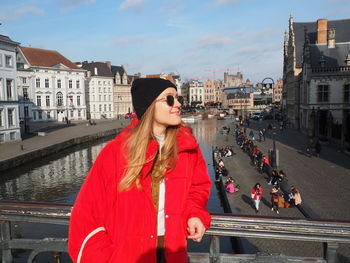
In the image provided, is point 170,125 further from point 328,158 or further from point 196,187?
point 328,158

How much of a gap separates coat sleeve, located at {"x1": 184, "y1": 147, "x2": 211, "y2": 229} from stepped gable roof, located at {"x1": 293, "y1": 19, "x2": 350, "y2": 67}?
5164cm

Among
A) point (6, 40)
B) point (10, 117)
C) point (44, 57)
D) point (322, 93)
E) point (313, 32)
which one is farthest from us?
point (44, 57)

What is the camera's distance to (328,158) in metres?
25.9

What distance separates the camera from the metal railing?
223 cm

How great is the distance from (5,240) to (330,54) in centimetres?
4602

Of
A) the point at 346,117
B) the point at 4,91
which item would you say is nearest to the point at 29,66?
the point at 4,91

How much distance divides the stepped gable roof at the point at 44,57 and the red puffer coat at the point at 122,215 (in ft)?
230

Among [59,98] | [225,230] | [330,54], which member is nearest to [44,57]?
[59,98]

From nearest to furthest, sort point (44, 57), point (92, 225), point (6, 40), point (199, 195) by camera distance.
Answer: point (92, 225)
point (199, 195)
point (6, 40)
point (44, 57)

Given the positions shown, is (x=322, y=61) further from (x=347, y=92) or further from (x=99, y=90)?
(x=99, y=90)

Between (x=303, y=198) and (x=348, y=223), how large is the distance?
48.2 feet

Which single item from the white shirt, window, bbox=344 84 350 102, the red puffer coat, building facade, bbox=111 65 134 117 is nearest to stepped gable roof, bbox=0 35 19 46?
the red puffer coat

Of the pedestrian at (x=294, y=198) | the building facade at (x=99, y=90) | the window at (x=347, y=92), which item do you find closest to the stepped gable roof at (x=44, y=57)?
the building facade at (x=99, y=90)

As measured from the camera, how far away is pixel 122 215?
2.13m
